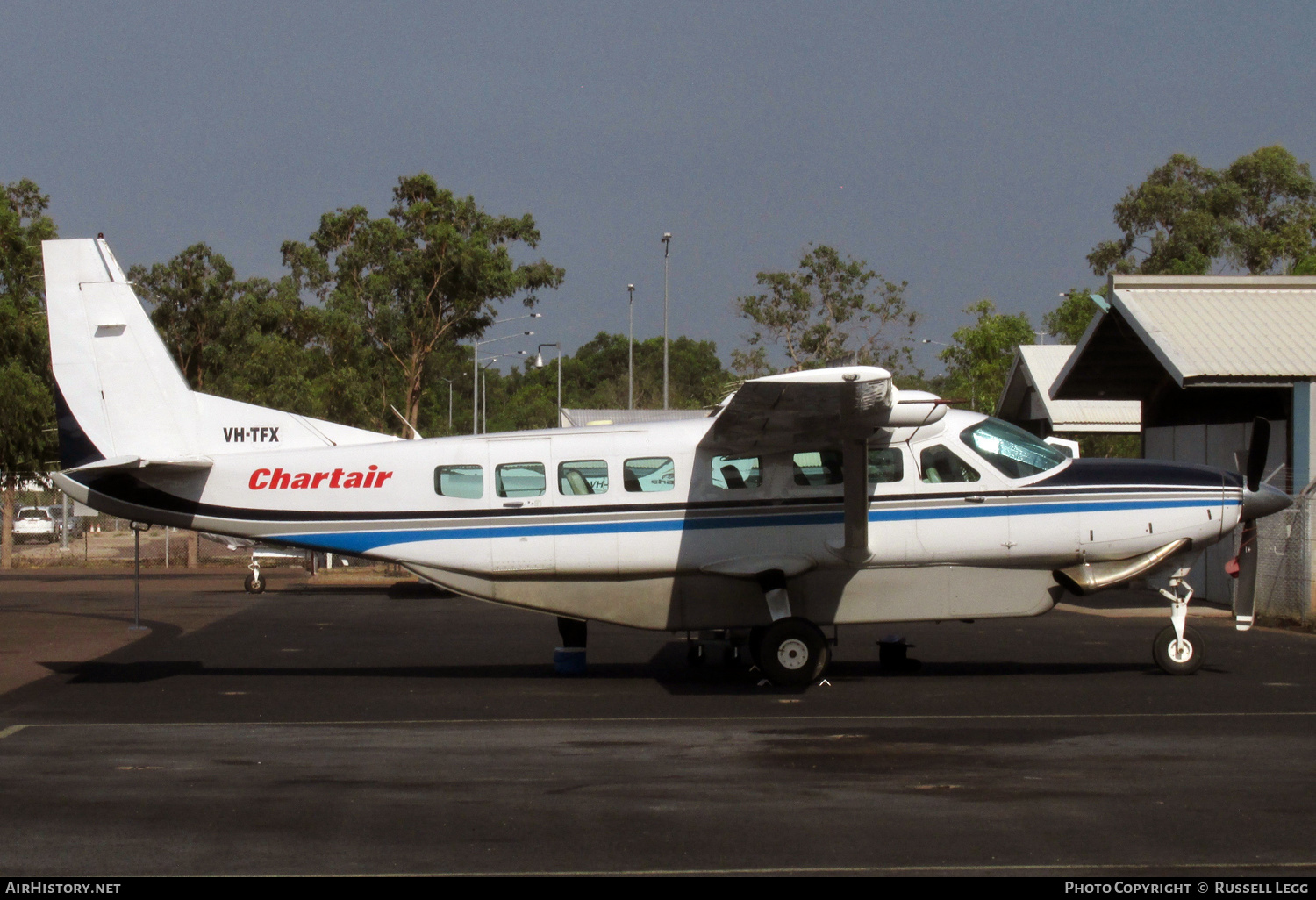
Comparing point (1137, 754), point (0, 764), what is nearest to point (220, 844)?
point (0, 764)

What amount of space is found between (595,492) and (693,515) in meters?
1.02

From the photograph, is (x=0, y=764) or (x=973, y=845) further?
(x=0, y=764)

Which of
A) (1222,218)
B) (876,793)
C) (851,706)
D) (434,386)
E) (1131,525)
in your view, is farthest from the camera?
(434,386)

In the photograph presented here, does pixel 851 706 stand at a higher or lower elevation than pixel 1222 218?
lower

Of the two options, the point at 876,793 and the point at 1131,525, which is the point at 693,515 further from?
the point at 876,793

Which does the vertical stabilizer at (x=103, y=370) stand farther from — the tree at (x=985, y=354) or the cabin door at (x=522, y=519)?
the tree at (x=985, y=354)

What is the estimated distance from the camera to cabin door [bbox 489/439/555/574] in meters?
13.0

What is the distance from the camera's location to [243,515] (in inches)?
517

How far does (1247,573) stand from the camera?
1434 cm

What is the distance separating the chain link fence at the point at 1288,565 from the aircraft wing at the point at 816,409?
29.1ft

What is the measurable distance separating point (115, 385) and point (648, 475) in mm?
5547

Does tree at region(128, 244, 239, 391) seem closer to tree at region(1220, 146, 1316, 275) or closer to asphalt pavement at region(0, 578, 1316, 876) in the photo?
asphalt pavement at region(0, 578, 1316, 876)

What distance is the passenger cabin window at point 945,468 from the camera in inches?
513

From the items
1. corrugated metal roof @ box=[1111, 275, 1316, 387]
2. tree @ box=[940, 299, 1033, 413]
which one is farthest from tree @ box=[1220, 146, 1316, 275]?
corrugated metal roof @ box=[1111, 275, 1316, 387]
